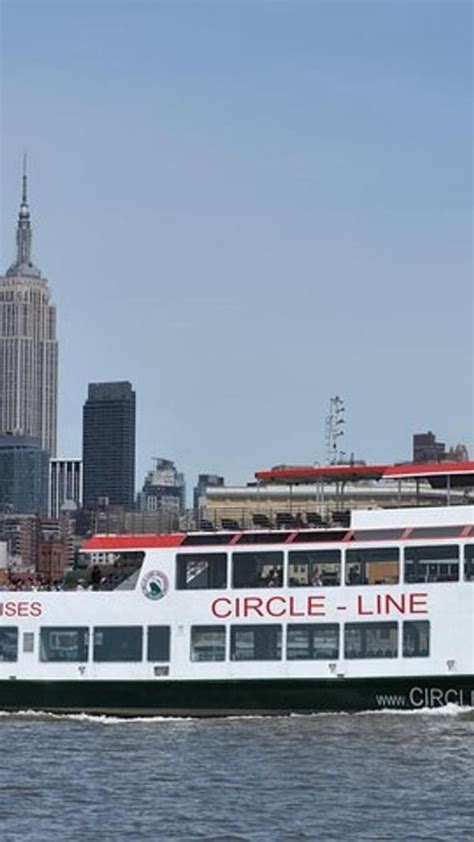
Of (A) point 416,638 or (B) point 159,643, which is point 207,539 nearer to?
(B) point 159,643

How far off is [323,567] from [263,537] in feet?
5.96

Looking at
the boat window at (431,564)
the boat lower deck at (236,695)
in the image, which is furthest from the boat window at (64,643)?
the boat window at (431,564)

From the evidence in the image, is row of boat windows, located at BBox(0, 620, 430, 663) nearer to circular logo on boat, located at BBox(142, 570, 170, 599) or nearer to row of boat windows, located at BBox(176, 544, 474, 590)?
circular logo on boat, located at BBox(142, 570, 170, 599)

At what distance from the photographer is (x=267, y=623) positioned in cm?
5072

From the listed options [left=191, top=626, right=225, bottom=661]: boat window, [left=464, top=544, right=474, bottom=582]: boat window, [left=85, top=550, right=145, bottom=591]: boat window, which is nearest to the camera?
[left=464, top=544, right=474, bottom=582]: boat window

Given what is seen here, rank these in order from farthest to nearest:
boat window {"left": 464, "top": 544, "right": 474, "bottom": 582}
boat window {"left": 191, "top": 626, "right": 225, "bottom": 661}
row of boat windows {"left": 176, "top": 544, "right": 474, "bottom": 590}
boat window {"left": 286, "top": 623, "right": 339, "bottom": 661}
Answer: boat window {"left": 191, "top": 626, "right": 225, "bottom": 661} → boat window {"left": 286, "top": 623, "right": 339, "bottom": 661} → row of boat windows {"left": 176, "top": 544, "right": 474, "bottom": 590} → boat window {"left": 464, "top": 544, "right": 474, "bottom": 582}

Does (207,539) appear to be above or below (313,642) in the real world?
above

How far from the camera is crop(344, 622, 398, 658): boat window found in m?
49.8

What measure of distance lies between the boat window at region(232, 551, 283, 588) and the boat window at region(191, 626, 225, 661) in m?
1.26

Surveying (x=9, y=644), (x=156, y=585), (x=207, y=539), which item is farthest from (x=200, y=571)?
(x=9, y=644)

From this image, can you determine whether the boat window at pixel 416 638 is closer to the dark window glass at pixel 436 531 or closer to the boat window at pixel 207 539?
the dark window glass at pixel 436 531

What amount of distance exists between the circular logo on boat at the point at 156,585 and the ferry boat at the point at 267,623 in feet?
0.12

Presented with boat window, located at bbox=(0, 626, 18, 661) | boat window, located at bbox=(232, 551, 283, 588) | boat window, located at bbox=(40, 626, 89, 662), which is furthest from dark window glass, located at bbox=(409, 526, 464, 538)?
boat window, located at bbox=(0, 626, 18, 661)

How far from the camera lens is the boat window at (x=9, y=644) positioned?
52969 mm
